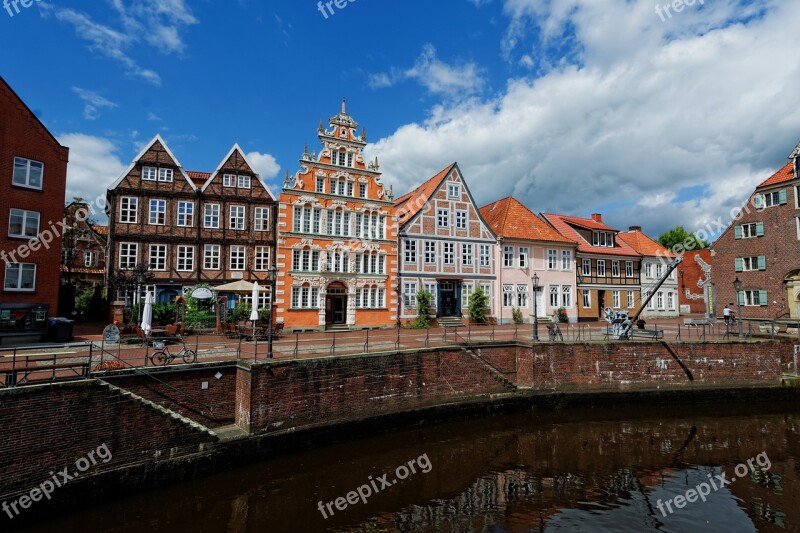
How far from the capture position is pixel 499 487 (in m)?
12.1

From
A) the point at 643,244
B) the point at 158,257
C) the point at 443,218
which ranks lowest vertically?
the point at 158,257

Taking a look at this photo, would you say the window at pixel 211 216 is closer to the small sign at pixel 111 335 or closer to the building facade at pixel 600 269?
the small sign at pixel 111 335

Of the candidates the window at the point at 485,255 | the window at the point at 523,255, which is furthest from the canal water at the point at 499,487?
the window at the point at 523,255

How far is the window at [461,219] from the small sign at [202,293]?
18.6 m

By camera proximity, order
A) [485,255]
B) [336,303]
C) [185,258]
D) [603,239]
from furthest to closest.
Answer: [603,239] < [485,255] < [336,303] < [185,258]

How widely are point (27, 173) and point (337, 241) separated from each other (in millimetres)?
16678

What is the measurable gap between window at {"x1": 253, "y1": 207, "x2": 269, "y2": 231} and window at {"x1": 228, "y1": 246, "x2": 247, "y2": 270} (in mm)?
1844

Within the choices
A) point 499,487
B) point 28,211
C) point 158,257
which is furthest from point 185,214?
point 499,487

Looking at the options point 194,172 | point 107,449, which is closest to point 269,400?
point 107,449

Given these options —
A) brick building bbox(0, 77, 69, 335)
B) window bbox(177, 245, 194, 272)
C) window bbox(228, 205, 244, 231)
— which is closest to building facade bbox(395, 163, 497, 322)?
window bbox(228, 205, 244, 231)

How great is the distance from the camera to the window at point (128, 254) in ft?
88.8

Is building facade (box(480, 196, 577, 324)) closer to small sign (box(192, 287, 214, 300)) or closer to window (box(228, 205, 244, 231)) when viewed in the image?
window (box(228, 205, 244, 231))

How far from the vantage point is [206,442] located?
12.6 metres

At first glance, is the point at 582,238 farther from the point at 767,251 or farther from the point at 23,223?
the point at 23,223
